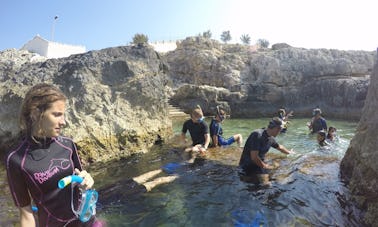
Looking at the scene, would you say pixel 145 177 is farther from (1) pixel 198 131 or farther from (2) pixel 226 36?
(2) pixel 226 36

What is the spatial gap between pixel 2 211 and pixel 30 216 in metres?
3.96

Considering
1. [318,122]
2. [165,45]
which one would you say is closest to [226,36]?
[165,45]

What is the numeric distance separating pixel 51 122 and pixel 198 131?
23.5ft

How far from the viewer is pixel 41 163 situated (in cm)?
243

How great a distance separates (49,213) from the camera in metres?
2.55

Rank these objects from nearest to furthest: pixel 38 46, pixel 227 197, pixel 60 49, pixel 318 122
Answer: pixel 227 197, pixel 318 122, pixel 38 46, pixel 60 49

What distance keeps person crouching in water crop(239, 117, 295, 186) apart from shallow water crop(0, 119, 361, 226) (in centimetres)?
30

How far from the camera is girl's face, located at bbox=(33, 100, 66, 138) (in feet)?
7.85

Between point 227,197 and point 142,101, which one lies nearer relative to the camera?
point 227,197

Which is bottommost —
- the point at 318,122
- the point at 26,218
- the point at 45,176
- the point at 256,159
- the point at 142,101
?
the point at 318,122

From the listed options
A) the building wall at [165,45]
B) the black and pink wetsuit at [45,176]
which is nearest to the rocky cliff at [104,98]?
the black and pink wetsuit at [45,176]

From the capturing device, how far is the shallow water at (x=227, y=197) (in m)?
5.16

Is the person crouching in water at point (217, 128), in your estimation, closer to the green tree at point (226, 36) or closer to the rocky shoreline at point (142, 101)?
the rocky shoreline at point (142, 101)

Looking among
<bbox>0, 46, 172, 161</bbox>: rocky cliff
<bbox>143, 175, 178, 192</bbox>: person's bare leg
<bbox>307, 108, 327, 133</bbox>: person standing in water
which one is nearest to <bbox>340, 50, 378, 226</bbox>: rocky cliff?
<bbox>143, 175, 178, 192</bbox>: person's bare leg
